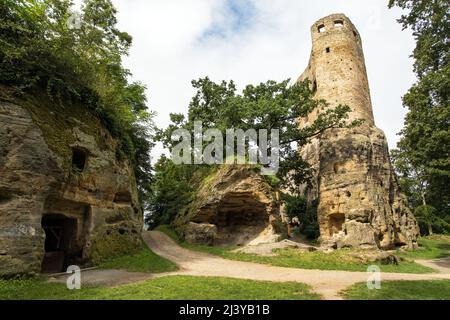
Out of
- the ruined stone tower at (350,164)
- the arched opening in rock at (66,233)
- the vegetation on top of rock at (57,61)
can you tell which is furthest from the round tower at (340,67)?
the arched opening in rock at (66,233)

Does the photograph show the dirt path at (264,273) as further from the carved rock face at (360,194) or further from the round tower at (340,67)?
the round tower at (340,67)

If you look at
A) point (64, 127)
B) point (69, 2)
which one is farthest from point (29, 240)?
point (69, 2)

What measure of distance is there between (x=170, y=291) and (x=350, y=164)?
20305mm

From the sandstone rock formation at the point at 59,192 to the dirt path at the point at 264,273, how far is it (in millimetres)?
3033

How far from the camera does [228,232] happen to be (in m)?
21.2

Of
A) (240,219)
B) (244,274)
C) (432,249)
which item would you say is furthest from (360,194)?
(244,274)

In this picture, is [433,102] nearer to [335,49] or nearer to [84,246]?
[335,49]

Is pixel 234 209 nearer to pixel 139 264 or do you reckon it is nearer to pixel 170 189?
pixel 170 189

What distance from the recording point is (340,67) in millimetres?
28250

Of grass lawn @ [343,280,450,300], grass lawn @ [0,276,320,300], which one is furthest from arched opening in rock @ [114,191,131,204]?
grass lawn @ [343,280,450,300]

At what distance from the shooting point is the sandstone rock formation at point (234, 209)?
1945cm

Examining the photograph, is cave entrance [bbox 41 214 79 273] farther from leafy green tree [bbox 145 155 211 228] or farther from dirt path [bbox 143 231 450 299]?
leafy green tree [bbox 145 155 211 228]

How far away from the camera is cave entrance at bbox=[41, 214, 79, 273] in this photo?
12227mm

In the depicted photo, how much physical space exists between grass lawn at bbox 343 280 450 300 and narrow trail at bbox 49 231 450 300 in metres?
0.40
